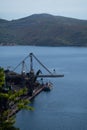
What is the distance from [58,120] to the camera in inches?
1318

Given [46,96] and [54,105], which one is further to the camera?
[46,96]

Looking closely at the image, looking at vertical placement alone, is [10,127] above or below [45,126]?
above

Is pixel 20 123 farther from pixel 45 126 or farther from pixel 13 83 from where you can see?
pixel 13 83

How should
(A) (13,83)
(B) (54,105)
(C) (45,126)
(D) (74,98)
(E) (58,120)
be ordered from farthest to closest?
(A) (13,83), (D) (74,98), (B) (54,105), (E) (58,120), (C) (45,126)

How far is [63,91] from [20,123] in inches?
783

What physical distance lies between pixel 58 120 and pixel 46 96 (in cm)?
1399

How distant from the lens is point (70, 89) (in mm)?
53469

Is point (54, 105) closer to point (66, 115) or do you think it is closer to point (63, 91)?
point (66, 115)

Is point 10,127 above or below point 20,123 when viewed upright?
above

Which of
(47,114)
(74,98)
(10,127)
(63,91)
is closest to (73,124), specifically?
(47,114)

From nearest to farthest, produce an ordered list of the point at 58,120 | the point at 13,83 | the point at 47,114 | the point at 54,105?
the point at 58,120 < the point at 47,114 < the point at 54,105 < the point at 13,83

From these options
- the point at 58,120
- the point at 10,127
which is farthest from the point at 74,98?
the point at 10,127

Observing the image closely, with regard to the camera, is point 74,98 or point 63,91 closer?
point 74,98

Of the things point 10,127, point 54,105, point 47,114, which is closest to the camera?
point 10,127
